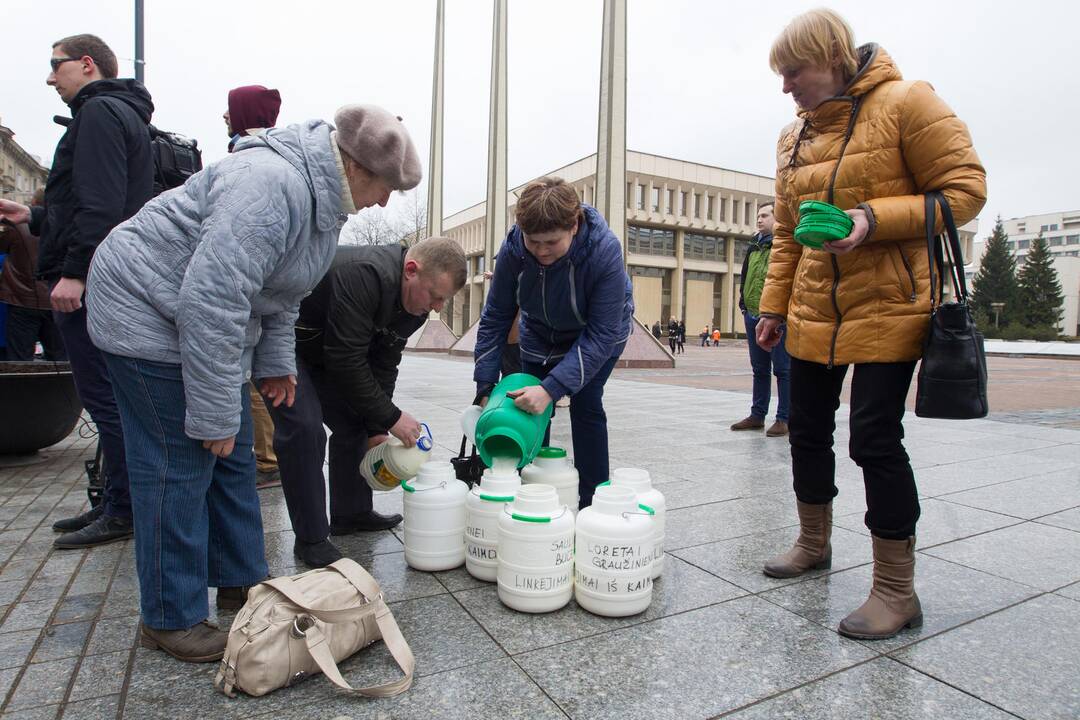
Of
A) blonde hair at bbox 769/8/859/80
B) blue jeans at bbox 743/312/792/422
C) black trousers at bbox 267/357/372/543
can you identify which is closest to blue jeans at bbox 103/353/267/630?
black trousers at bbox 267/357/372/543

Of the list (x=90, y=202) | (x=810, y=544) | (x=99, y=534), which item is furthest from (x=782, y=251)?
(x=99, y=534)

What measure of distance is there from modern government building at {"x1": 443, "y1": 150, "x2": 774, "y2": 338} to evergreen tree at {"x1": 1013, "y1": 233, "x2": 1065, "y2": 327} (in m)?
24.8

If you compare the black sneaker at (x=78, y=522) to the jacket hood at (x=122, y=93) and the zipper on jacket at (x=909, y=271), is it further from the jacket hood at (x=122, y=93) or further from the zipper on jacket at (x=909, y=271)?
the zipper on jacket at (x=909, y=271)

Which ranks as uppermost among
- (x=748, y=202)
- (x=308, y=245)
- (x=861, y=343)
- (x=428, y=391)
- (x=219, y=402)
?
(x=748, y=202)

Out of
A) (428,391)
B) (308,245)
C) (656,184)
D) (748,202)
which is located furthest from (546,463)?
(748,202)

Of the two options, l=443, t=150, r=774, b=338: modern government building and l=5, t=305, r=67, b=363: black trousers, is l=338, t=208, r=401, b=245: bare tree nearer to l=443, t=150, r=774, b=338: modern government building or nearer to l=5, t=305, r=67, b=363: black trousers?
l=443, t=150, r=774, b=338: modern government building

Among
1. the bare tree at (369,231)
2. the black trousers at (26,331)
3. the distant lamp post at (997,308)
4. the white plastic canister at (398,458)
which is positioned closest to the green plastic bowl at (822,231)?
the white plastic canister at (398,458)

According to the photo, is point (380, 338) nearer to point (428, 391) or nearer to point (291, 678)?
point (291, 678)

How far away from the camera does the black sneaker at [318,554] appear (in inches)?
109

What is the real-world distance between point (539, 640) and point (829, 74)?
208cm

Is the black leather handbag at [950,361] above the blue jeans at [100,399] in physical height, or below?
above

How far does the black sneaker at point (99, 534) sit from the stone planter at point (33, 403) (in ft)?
6.75

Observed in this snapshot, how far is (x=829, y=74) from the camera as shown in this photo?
7.40ft

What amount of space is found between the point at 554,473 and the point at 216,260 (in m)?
1.63
